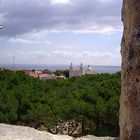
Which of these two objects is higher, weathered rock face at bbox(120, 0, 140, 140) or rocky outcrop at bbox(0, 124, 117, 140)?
weathered rock face at bbox(120, 0, 140, 140)

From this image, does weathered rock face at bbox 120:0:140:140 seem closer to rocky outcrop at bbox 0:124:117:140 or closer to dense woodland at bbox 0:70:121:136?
rocky outcrop at bbox 0:124:117:140

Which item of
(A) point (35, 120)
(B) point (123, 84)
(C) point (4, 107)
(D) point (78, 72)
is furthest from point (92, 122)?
Result: (D) point (78, 72)

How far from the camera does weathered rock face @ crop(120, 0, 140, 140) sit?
10.4 feet

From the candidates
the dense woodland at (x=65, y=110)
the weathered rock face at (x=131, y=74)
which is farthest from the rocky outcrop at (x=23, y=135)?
the dense woodland at (x=65, y=110)

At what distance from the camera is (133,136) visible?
10.5 feet

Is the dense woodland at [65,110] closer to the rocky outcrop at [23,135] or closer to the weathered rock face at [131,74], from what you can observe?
the rocky outcrop at [23,135]

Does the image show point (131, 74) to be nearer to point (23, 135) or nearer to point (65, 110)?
point (23, 135)

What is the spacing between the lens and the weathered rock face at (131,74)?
316 cm

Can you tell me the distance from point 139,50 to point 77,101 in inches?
410

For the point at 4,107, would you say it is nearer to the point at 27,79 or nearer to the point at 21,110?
the point at 21,110

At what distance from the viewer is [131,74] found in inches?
127

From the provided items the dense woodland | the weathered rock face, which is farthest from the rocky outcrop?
the dense woodland

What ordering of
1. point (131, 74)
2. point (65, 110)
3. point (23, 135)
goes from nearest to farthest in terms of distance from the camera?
point (131, 74) → point (23, 135) → point (65, 110)

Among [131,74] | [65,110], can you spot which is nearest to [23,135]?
[131,74]
